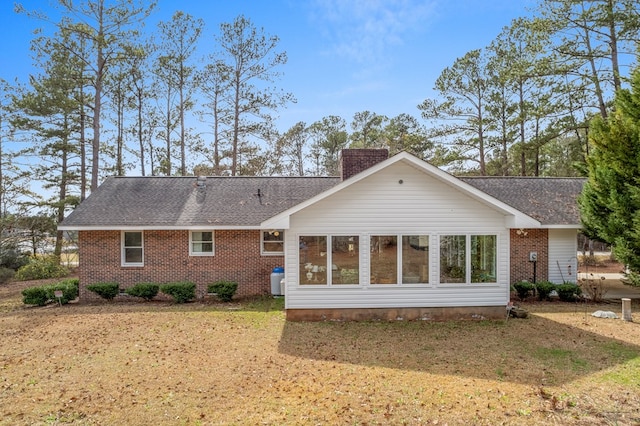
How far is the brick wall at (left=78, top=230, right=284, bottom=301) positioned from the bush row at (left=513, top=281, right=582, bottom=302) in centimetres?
864

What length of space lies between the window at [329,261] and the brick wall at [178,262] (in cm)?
404

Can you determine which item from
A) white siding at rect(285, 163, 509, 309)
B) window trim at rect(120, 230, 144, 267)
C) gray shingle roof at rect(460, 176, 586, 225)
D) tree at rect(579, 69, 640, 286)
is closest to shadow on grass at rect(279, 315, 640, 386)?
white siding at rect(285, 163, 509, 309)

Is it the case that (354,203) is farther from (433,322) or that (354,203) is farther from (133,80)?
(133,80)

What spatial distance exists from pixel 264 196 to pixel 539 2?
56.8 feet

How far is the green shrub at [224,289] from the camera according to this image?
12859 mm

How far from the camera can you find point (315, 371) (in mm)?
6930

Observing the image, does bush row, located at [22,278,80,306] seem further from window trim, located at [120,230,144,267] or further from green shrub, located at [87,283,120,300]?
window trim, located at [120,230,144,267]

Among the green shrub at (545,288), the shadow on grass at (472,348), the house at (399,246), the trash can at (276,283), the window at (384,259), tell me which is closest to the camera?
the shadow on grass at (472,348)

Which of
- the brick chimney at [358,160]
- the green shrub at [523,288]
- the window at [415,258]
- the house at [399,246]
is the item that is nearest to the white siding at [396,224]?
the house at [399,246]

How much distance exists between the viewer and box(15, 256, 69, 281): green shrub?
19.4m

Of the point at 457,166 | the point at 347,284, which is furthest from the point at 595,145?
the point at 457,166

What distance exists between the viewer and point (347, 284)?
10.2 metres

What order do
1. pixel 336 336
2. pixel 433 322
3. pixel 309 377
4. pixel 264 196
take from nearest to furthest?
1. pixel 309 377
2. pixel 336 336
3. pixel 433 322
4. pixel 264 196

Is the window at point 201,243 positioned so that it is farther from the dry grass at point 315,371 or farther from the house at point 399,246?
the house at point 399,246
